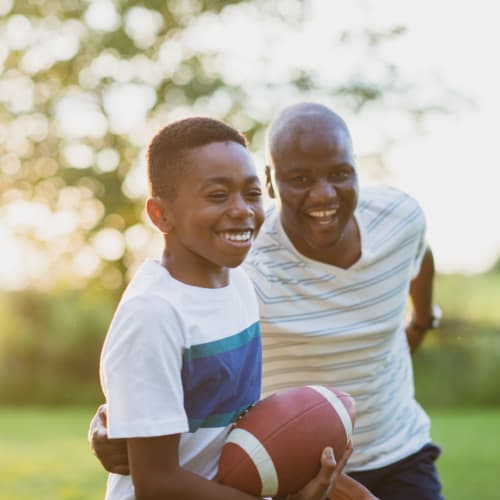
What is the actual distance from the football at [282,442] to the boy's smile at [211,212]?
44 cm

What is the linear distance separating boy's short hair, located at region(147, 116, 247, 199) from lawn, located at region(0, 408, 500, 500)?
627cm

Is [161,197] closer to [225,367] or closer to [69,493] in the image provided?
[225,367]

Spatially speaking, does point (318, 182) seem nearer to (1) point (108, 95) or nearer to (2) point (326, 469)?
(2) point (326, 469)

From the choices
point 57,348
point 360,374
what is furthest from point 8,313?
point 360,374

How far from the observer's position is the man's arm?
4723mm

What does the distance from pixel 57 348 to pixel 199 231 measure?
13423 mm

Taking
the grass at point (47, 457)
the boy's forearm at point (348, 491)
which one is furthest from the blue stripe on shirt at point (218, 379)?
the grass at point (47, 457)

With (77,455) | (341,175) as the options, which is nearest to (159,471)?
(341,175)

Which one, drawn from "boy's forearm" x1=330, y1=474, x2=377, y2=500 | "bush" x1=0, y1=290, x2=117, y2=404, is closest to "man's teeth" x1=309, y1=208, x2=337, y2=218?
"boy's forearm" x1=330, y1=474, x2=377, y2=500

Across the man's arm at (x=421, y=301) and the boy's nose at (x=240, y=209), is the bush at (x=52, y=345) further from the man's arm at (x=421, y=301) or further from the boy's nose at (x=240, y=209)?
the boy's nose at (x=240, y=209)

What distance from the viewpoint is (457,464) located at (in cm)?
1029

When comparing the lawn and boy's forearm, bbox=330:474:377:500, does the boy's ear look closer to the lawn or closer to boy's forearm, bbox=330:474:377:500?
boy's forearm, bbox=330:474:377:500

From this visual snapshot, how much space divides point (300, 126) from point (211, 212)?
107cm

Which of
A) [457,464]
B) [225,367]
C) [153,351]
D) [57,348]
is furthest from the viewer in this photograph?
[57,348]
